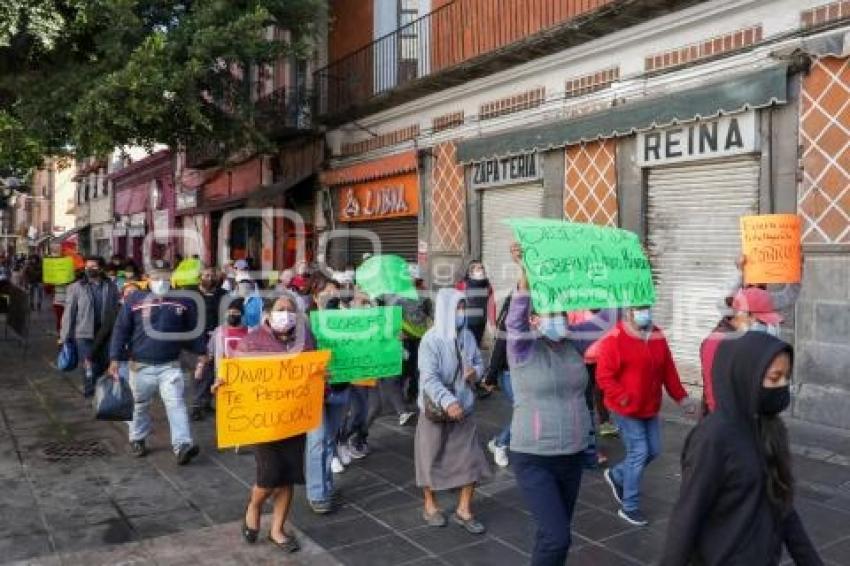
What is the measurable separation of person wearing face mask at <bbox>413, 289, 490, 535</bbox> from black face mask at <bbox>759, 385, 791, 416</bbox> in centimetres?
258

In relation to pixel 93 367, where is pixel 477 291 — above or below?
above

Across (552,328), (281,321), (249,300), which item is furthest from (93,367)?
(552,328)

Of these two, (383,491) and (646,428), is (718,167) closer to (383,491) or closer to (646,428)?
(646,428)

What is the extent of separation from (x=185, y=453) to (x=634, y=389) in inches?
148

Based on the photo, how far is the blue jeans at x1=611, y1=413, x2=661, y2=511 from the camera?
202 inches

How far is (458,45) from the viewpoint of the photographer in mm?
13328

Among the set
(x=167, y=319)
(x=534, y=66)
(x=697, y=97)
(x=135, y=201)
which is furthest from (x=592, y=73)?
(x=135, y=201)

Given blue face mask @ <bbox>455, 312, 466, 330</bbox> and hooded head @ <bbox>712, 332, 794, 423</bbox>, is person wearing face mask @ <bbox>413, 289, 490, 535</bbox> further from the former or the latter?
hooded head @ <bbox>712, 332, 794, 423</bbox>

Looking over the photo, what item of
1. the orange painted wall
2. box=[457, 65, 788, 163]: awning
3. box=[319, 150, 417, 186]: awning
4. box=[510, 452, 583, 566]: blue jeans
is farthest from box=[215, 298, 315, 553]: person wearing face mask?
the orange painted wall

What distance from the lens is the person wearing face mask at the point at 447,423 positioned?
5.08 m

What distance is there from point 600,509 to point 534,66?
789cm

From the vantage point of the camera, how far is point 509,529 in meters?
5.05

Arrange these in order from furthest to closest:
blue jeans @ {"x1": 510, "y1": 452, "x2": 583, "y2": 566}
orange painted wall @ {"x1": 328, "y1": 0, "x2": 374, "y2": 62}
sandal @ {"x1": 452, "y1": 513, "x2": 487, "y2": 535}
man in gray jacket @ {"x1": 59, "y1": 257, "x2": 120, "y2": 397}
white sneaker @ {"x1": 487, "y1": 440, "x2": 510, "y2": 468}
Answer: orange painted wall @ {"x1": 328, "y1": 0, "x2": 374, "y2": 62} → man in gray jacket @ {"x1": 59, "y1": 257, "x2": 120, "y2": 397} → white sneaker @ {"x1": 487, "y1": 440, "x2": 510, "y2": 468} → sandal @ {"x1": 452, "y1": 513, "x2": 487, "y2": 535} → blue jeans @ {"x1": 510, "y1": 452, "x2": 583, "y2": 566}

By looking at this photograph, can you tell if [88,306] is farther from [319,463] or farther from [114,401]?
[319,463]
